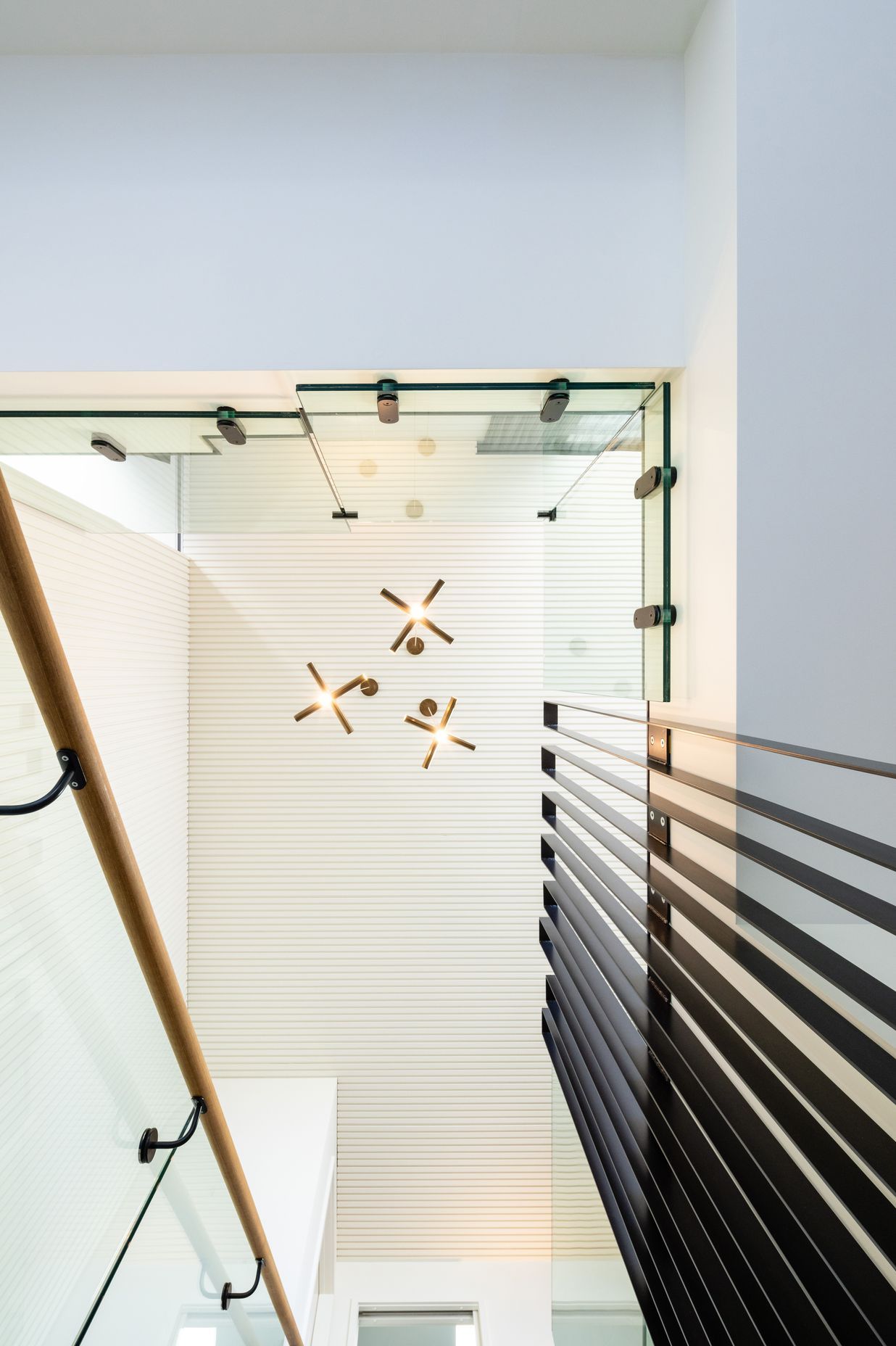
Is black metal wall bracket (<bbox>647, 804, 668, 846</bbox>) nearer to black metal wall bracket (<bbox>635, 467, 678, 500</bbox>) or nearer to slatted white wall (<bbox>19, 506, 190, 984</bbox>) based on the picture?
black metal wall bracket (<bbox>635, 467, 678, 500</bbox>)

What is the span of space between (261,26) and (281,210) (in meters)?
0.29

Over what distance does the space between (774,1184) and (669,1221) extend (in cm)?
35

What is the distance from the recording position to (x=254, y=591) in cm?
370

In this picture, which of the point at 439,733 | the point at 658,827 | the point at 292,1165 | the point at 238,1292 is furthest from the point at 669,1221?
the point at 439,733

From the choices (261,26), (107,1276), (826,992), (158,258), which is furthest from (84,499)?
(826,992)

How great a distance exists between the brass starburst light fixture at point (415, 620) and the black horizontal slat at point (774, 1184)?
8.42 ft

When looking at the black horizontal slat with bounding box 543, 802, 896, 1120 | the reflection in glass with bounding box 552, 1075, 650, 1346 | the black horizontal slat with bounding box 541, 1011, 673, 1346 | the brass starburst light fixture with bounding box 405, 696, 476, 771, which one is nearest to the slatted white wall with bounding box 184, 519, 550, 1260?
the brass starburst light fixture with bounding box 405, 696, 476, 771

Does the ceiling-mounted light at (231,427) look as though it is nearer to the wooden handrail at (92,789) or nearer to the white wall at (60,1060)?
the wooden handrail at (92,789)

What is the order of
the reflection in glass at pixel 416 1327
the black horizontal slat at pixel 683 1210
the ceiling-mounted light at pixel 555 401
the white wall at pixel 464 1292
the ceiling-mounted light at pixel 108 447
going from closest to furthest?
the black horizontal slat at pixel 683 1210 → the ceiling-mounted light at pixel 555 401 → the ceiling-mounted light at pixel 108 447 → the white wall at pixel 464 1292 → the reflection in glass at pixel 416 1327

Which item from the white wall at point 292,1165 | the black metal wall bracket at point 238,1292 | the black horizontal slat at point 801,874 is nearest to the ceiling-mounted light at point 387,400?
the black horizontal slat at point 801,874

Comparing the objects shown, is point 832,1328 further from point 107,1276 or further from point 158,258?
point 158,258

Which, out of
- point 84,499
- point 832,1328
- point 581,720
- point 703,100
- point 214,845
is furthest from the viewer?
point 214,845

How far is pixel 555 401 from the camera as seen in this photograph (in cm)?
130

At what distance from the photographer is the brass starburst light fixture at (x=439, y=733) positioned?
361cm
